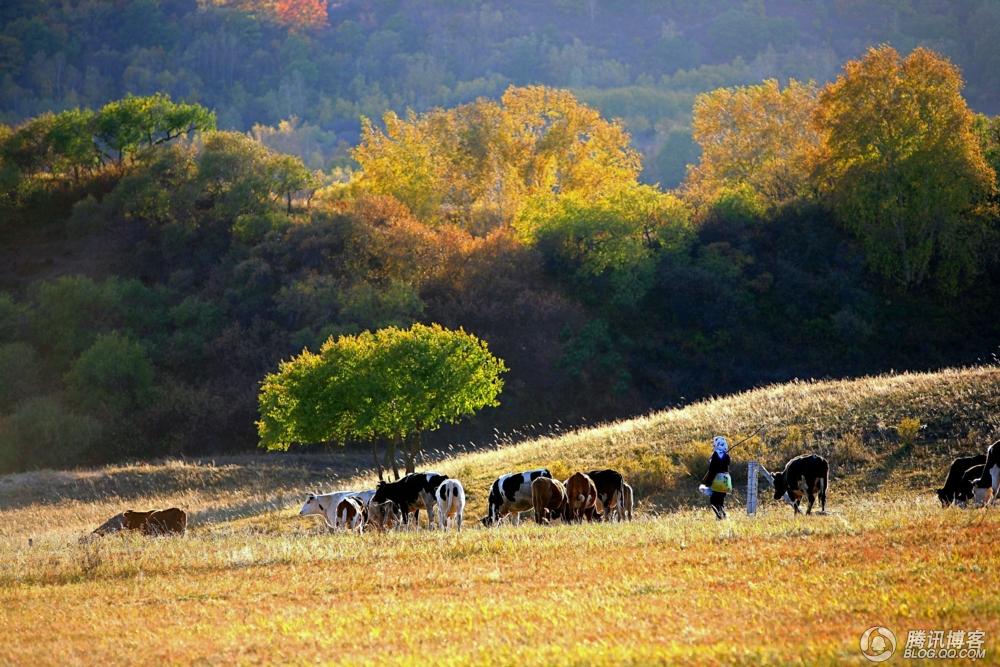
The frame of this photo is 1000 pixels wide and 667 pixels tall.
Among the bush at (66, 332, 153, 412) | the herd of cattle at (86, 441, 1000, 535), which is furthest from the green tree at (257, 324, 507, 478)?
the bush at (66, 332, 153, 412)

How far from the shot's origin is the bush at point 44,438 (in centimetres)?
6419

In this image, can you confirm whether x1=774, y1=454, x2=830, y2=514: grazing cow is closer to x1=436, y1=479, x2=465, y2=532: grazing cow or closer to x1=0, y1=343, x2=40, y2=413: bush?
x1=436, y1=479, x2=465, y2=532: grazing cow

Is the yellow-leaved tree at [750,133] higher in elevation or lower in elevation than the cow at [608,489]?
higher

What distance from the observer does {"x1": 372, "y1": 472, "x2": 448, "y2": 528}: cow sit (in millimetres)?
28062

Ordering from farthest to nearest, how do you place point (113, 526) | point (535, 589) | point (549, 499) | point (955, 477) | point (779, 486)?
point (113, 526) < point (779, 486) < point (955, 477) < point (549, 499) < point (535, 589)

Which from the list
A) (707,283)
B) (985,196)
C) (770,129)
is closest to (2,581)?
(707,283)

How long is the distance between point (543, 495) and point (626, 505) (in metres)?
2.63

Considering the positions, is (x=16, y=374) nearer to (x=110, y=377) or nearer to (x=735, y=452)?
(x=110, y=377)

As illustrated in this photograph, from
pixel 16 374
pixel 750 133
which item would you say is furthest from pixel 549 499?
pixel 750 133

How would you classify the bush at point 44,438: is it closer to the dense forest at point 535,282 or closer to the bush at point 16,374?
the dense forest at point 535,282

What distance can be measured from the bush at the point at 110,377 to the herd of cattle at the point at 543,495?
41.3 metres

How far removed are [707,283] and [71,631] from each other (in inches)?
2393

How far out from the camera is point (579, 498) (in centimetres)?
2630

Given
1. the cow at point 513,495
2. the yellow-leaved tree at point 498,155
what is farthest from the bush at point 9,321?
the cow at point 513,495
